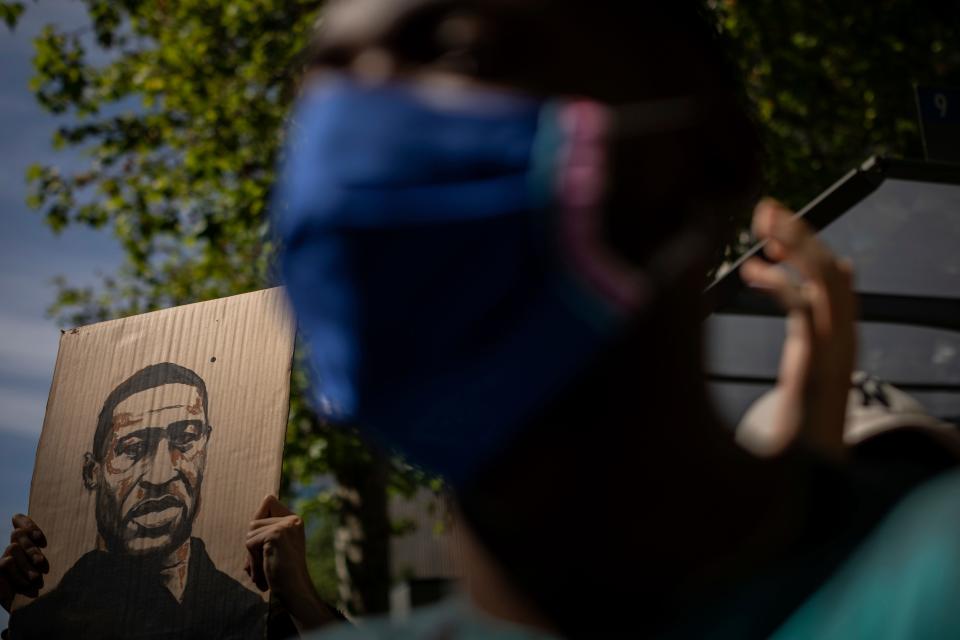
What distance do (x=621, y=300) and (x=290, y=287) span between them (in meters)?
0.34

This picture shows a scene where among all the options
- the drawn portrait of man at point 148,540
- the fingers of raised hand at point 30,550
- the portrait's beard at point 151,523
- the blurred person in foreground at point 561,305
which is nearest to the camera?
the blurred person in foreground at point 561,305

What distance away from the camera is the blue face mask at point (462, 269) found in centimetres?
89

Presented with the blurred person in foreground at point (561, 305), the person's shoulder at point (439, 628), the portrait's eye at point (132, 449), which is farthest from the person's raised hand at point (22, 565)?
the blurred person in foreground at point (561, 305)

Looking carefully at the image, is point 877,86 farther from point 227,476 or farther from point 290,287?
point 290,287

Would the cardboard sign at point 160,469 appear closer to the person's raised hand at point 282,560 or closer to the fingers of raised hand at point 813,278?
the person's raised hand at point 282,560

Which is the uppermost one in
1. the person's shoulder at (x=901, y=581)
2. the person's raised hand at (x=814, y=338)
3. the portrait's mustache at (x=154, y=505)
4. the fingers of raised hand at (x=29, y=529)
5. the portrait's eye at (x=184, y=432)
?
the portrait's eye at (x=184, y=432)

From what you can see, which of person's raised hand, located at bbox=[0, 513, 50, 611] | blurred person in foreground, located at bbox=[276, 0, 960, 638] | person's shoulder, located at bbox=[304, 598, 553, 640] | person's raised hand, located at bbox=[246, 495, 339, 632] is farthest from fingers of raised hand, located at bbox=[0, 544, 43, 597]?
blurred person in foreground, located at bbox=[276, 0, 960, 638]

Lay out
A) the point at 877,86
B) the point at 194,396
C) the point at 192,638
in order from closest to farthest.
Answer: the point at 192,638, the point at 194,396, the point at 877,86

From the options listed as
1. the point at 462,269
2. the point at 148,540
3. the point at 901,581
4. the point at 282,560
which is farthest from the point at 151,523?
the point at 901,581

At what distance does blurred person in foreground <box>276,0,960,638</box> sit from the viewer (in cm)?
86

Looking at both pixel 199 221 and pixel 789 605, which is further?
pixel 199 221

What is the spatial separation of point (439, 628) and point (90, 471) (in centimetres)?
197

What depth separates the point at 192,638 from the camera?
2330 mm

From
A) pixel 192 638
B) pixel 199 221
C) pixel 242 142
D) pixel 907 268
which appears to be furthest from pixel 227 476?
pixel 242 142
